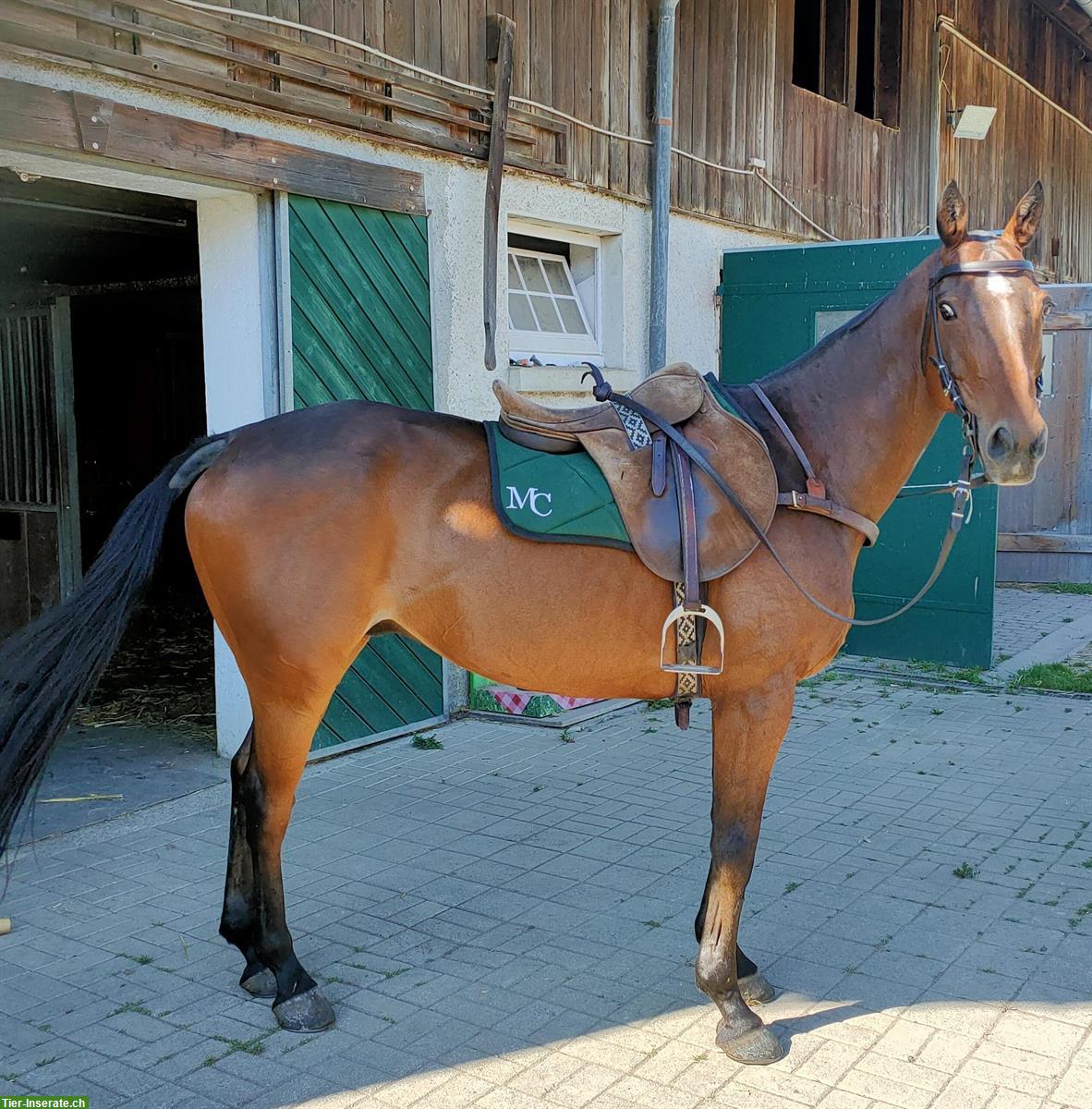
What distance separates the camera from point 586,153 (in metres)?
7.10

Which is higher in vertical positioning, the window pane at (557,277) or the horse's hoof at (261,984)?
the window pane at (557,277)

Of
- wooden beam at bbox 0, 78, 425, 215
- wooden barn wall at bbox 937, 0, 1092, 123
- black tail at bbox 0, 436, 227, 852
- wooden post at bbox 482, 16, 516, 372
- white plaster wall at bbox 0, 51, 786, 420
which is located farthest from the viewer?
wooden barn wall at bbox 937, 0, 1092, 123

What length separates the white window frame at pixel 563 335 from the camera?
22.7ft

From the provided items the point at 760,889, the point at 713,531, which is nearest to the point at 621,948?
the point at 760,889

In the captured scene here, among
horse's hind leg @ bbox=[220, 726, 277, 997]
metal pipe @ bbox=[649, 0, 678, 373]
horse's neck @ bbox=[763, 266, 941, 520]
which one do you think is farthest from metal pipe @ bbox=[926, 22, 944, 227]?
horse's hind leg @ bbox=[220, 726, 277, 997]

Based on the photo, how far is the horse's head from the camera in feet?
9.14

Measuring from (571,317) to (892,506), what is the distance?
2669 millimetres

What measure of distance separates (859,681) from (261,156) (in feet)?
17.1

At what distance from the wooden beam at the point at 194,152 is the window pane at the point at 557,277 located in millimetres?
1630

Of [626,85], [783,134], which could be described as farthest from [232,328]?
[783,134]

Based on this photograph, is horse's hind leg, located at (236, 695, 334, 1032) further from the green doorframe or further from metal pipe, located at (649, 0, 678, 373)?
metal pipe, located at (649, 0, 678, 373)

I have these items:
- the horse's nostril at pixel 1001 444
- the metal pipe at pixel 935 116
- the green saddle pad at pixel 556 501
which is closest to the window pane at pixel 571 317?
the green saddle pad at pixel 556 501

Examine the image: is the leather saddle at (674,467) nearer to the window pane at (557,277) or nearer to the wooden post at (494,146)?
the wooden post at (494,146)

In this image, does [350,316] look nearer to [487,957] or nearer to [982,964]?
[487,957]
